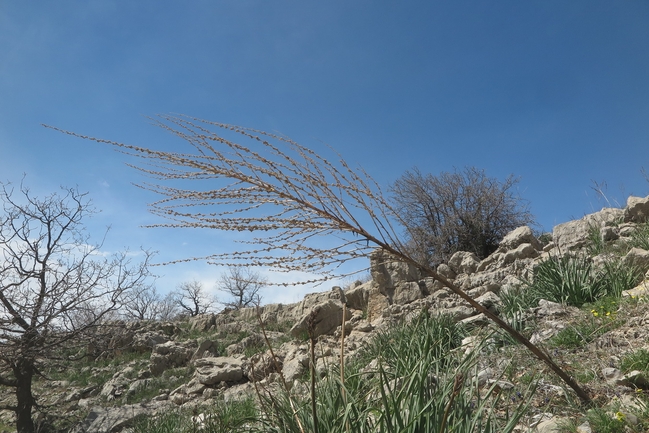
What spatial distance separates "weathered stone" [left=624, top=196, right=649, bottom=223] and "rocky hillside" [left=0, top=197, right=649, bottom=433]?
24 mm

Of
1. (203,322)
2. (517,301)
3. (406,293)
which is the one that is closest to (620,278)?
(517,301)

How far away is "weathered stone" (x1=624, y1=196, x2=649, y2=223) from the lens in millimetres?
8570

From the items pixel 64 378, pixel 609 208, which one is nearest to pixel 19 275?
pixel 64 378

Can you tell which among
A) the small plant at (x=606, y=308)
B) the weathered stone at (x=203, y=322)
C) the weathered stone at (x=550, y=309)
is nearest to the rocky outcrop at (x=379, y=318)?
the weathered stone at (x=550, y=309)

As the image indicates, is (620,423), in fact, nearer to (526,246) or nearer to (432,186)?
(526,246)

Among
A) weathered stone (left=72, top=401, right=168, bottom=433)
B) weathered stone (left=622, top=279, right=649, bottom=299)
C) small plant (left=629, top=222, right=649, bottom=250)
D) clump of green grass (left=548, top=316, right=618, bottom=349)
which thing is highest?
small plant (left=629, top=222, right=649, bottom=250)

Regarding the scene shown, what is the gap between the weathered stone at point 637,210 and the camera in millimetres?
8570

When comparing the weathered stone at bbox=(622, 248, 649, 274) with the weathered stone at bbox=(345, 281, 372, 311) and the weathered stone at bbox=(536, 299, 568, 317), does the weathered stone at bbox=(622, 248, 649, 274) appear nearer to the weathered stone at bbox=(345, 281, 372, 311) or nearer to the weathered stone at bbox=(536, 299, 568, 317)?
the weathered stone at bbox=(536, 299, 568, 317)

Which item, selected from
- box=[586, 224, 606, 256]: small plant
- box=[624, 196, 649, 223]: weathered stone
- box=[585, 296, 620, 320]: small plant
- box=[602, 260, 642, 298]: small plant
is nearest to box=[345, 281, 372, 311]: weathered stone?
box=[586, 224, 606, 256]: small plant

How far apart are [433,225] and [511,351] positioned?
13.5 meters

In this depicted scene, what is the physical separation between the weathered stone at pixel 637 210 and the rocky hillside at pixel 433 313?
24 mm

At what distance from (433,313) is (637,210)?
17.7ft

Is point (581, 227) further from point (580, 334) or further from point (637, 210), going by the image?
point (580, 334)

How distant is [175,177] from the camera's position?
211 cm
